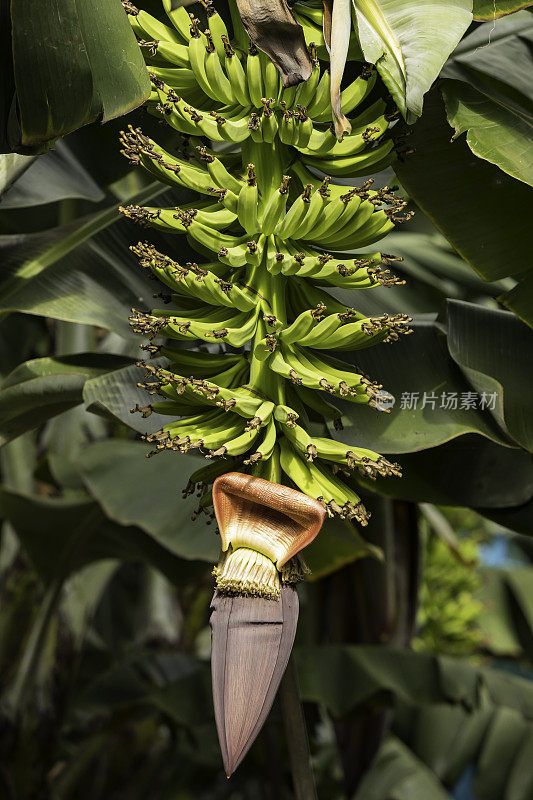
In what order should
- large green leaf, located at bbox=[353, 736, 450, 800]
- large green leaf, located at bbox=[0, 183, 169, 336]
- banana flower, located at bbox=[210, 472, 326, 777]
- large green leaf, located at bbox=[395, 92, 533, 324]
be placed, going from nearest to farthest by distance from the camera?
banana flower, located at bbox=[210, 472, 326, 777], large green leaf, located at bbox=[395, 92, 533, 324], large green leaf, located at bbox=[0, 183, 169, 336], large green leaf, located at bbox=[353, 736, 450, 800]

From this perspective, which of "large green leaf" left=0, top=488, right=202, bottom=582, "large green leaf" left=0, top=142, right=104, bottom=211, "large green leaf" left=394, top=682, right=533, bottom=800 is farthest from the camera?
"large green leaf" left=394, top=682, right=533, bottom=800

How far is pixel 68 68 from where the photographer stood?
0.81 meters

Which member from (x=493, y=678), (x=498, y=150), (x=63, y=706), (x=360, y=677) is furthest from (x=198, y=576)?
(x=498, y=150)

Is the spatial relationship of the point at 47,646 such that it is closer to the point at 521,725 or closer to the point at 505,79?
the point at 521,725

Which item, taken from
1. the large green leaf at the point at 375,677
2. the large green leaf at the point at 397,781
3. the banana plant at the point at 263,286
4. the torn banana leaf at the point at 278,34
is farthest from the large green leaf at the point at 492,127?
the large green leaf at the point at 397,781

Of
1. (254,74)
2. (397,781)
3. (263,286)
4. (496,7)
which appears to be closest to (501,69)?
(496,7)

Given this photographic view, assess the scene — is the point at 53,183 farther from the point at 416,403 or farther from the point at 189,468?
the point at 416,403

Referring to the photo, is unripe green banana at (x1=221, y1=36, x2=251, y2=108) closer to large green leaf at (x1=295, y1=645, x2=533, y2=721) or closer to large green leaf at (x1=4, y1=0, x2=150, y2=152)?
large green leaf at (x1=4, y1=0, x2=150, y2=152)

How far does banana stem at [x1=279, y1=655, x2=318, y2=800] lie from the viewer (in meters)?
1.03

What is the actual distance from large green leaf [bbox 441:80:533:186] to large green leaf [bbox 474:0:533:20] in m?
0.09

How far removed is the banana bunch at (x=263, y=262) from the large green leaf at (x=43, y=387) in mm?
317

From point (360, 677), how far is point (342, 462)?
110 centimetres

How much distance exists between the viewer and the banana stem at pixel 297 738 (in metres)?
1.03

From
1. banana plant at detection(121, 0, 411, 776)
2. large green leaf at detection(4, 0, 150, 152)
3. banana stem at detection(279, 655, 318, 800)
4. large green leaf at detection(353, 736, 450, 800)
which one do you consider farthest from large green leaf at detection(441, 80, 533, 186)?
large green leaf at detection(353, 736, 450, 800)
